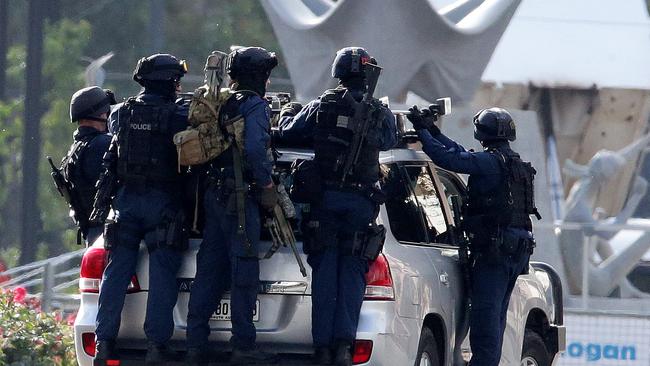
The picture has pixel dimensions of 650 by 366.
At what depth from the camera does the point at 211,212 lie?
761cm

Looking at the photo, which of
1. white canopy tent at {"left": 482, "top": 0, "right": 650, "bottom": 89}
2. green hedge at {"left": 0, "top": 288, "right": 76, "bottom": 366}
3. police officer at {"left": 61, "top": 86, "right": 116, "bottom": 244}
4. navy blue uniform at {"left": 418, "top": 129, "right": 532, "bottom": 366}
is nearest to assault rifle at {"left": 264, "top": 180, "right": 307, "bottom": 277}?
navy blue uniform at {"left": 418, "top": 129, "right": 532, "bottom": 366}

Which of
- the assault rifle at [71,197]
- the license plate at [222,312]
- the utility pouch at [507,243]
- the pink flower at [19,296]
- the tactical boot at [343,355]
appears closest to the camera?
the tactical boot at [343,355]

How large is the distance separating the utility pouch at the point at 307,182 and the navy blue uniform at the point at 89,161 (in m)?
1.77

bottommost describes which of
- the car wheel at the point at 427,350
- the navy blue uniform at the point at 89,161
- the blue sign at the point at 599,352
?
the blue sign at the point at 599,352

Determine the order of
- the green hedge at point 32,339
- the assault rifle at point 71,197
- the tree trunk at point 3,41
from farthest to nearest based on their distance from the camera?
the tree trunk at point 3,41, the green hedge at point 32,339, the assault rifle at point 71,197

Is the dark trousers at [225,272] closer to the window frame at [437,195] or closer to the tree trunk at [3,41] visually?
the window frame at [437,195]

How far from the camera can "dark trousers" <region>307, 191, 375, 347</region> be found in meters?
7.36

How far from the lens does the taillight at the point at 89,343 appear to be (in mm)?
7773

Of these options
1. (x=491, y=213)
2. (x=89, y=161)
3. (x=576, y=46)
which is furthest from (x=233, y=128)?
(x=576, y=46)

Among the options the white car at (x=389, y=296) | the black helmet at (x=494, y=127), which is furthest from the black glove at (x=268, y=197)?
the black helmet at (x=494, y=127)

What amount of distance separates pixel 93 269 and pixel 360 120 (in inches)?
63.2

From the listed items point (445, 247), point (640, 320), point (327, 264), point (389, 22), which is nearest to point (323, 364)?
point (327, 264)

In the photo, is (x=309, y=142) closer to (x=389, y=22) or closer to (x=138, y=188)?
(x=138, y=188)

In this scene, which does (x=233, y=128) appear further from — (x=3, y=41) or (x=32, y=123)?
(x=3, y=41)
